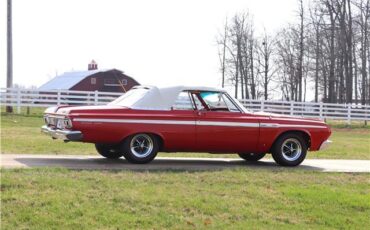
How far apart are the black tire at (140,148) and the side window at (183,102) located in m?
0.76

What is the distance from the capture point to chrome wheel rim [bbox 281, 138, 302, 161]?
1155 cm

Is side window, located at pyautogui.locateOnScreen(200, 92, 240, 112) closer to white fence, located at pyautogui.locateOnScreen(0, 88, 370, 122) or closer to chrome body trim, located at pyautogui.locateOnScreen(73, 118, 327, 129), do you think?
chrome body trim, located at pyautogui.locateOnScreen(73, 118, 327, 129)

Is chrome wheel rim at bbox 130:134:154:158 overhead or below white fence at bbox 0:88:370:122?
below

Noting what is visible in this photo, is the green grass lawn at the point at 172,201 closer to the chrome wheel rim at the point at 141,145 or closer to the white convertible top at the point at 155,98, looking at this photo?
the chrome wheel rim at the point at 141,145

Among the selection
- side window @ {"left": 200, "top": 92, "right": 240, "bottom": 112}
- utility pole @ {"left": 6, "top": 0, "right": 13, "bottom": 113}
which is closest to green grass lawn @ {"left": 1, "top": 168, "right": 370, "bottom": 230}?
side window @ {"left": 200, "top": 92, "right": 240, "bottom": 112}

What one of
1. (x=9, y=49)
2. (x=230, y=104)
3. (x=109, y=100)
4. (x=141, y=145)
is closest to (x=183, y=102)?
(x=230, y=104)

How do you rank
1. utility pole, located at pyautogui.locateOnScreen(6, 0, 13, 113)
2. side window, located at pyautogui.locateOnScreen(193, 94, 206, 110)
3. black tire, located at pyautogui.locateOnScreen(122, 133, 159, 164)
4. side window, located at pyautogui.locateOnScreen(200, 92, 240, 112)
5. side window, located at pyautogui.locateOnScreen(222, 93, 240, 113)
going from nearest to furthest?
black tire, located at pyautogui.locateOnScreen(122, 133, 159, 164)
side window, located at pyautogui.locateOnScreen(193, 94, 206, 110)
side window, located at pyautogui.locateOnScreen(200, 92, 240, 112)
side window, located at pyautogui.locateOnScreen(222, 93, 240, 113)
utility pole, located at pyautogui.locateOnScreen(6, 0, 13, 113)

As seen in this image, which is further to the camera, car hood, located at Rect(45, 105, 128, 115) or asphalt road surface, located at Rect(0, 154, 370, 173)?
car hood, located at Rect(45, 105, 128, 115)

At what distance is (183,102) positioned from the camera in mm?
10883

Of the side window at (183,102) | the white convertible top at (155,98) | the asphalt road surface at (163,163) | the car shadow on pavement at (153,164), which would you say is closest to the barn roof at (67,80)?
the asphalt road surface at (163,163)

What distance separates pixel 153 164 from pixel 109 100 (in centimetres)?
2079

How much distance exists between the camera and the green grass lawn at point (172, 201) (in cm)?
643

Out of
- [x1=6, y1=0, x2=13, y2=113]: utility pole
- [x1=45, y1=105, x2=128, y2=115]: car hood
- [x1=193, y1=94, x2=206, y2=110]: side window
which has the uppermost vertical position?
[x1=6, y1=0, x2=13, y2=113]: utility pole

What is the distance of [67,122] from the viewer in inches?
394
